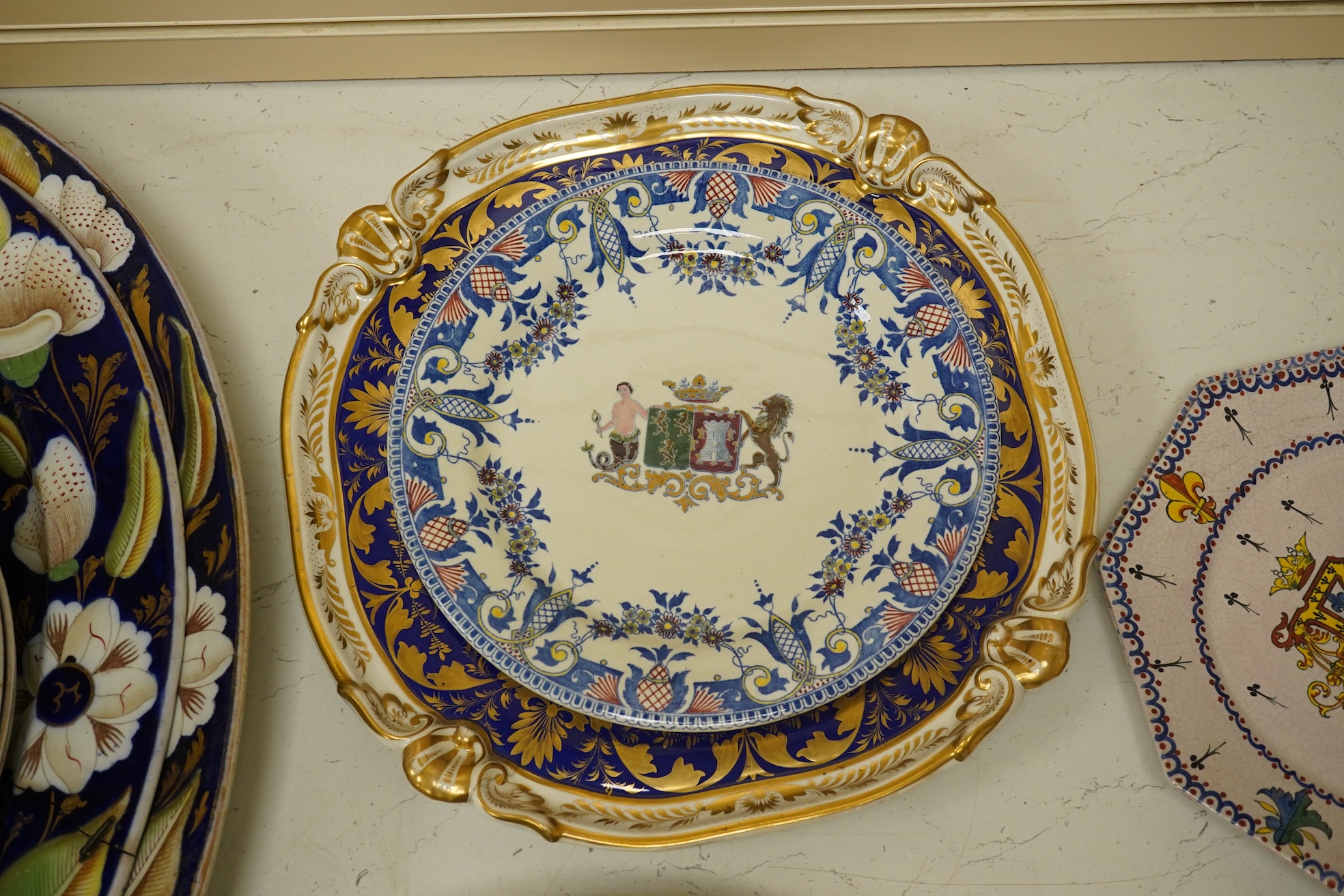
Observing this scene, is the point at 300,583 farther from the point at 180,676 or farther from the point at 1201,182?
the point at 1201,182

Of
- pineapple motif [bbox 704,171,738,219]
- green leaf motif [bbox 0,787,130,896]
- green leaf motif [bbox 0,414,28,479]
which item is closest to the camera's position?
green leaf motif [bbox 0,787,130,896]

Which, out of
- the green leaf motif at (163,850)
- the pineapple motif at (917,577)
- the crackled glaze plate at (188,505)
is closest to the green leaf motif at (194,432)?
the crackled glaze plate at (188,505)

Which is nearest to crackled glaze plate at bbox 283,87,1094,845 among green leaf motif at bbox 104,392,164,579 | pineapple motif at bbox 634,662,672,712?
pineapple motif at bbox 634,662,672,712

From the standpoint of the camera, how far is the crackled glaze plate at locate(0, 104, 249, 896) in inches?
24.1

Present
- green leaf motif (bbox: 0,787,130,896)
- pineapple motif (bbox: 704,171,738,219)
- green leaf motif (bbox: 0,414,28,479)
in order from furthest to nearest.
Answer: pineapple motif (bbox: 704,171,738,219), green leaf motif (bbox: 0,414,28,479), green leaf motif (bbox: 0,787,130,896)

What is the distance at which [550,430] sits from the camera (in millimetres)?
769

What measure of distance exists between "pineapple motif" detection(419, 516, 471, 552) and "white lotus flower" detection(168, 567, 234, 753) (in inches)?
6.6

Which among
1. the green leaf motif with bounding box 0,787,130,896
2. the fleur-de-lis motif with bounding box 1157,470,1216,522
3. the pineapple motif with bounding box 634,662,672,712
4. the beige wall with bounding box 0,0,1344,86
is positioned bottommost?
the green leaf motif with bounding box 0,787,130,896

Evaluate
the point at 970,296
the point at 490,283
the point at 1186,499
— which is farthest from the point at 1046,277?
the point at 490,283

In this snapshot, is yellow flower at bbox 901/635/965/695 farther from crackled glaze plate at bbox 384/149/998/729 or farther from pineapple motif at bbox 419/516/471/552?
pineapple motif at bbox 419/516/471/552

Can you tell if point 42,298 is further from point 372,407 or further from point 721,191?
point 721,191

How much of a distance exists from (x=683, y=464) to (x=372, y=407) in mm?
299

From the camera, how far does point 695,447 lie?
761 millimetres

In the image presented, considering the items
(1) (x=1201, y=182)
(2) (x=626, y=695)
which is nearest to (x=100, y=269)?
(2) (x=626, y=695)
